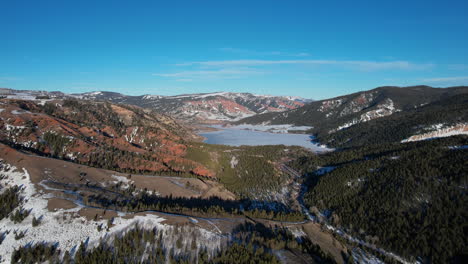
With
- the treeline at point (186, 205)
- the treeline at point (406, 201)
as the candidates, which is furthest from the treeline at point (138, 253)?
the treeline at point (406, 201)

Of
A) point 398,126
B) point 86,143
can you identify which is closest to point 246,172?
point 86,143

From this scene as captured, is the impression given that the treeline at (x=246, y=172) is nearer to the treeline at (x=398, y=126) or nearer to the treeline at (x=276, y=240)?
the treeline at (x=276, y=240)

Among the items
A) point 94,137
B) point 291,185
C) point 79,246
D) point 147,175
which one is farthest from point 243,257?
point 94,137

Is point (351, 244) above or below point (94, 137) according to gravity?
below

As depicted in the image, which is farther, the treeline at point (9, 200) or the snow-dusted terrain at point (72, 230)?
the treeline at point (9, 200)

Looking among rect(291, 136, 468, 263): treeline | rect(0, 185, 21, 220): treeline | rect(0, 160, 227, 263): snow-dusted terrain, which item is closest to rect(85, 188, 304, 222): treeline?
rect(0, 160, 227, 263): snow-dusted terrain

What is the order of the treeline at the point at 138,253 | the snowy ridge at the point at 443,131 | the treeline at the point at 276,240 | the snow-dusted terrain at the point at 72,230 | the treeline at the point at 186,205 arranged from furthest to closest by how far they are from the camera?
the snowy ridge at the point at 443,131, the treeline at the point at 186,205, the treeline at the point at 276,240, the snow-dusted terrain at the point at 72,230, the treeline at the point at 138,253

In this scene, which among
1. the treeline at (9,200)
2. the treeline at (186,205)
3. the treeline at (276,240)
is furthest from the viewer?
the treeline at (186,205)

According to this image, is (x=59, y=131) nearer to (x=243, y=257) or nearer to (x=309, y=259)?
(x=243, y=257)

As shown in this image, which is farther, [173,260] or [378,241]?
[378,241]
